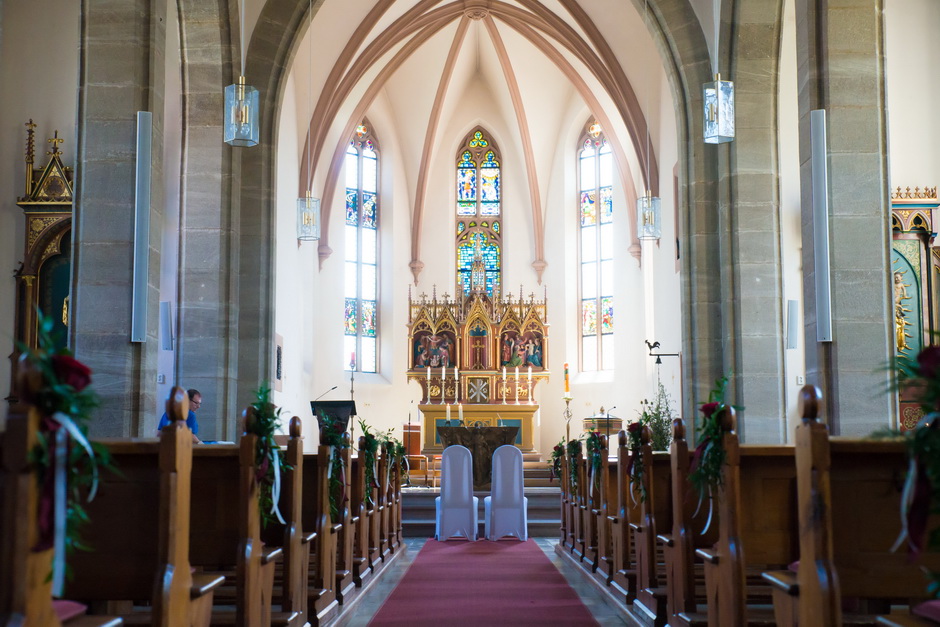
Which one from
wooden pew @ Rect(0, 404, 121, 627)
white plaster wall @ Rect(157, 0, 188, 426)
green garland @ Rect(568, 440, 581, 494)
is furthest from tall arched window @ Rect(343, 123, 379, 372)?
wooden pew @ Rect(0, 404, 121, 627)

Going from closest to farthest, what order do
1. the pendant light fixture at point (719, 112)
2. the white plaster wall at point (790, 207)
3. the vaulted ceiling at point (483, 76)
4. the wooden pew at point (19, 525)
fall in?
1. the wooden pew at point (19, 525)
2. the pendant light fixture at point (719, 112)
3. the white plaster wall at point (790, 207)
4. the vaulted ceiling at point (483, 76)

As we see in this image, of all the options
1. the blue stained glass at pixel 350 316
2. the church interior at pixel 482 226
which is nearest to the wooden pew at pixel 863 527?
the church interior at pixel 482 226

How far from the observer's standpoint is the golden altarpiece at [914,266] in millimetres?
10570

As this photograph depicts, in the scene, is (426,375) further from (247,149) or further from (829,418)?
(829,418)

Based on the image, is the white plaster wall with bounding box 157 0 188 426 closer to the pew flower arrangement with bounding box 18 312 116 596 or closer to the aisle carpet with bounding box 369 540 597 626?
the aisle carpet with bounding box 369 540 597 626

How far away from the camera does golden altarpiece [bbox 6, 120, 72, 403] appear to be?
Result: 1046cm

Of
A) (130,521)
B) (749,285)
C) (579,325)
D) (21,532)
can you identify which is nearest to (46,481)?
(21,532)

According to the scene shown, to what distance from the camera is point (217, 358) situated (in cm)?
1059

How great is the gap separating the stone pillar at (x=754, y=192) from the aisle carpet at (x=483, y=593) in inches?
121

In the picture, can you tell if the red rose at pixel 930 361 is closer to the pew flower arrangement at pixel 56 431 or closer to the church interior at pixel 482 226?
the church interior at pixel 482 226

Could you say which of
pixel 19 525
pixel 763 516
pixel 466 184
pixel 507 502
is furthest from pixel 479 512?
pixel 19 525

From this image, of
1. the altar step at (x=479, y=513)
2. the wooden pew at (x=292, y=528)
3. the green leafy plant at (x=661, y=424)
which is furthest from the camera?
the altar step at (x=479, y=513)

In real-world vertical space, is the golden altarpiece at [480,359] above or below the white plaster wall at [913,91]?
below

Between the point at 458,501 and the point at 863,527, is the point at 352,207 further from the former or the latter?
A: the point at 863,527
